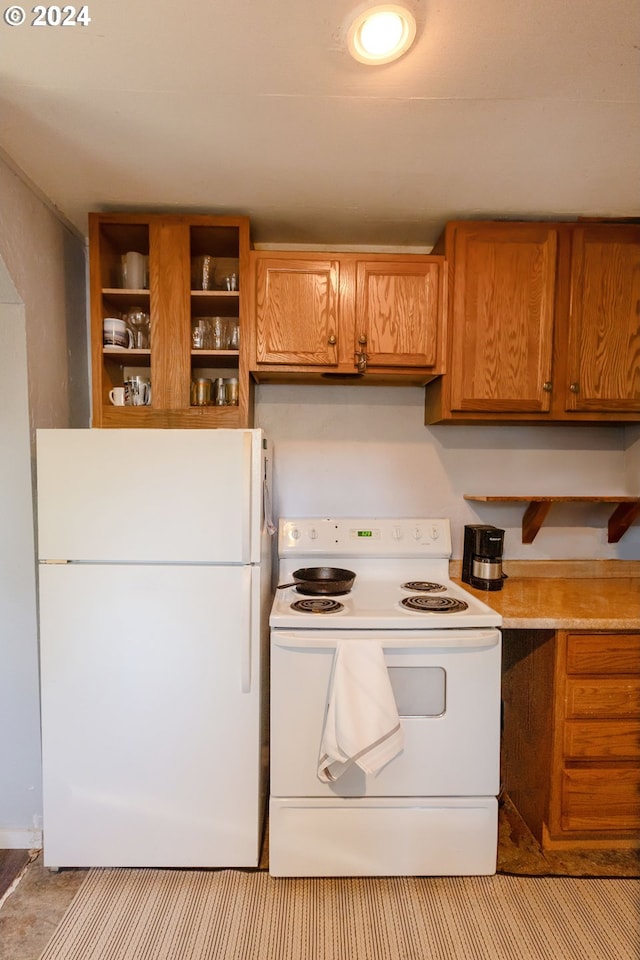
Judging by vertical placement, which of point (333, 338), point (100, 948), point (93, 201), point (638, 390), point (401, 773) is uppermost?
point (93, 201)

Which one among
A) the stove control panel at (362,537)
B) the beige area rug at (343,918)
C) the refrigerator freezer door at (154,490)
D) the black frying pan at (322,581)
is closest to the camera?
the beige area rug at (343,918)

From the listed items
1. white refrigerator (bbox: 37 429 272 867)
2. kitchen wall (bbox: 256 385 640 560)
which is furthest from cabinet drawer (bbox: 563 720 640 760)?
white refrigerator (bbox: 37 429 272 867)

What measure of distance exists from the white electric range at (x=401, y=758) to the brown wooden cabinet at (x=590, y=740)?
24 centimetres

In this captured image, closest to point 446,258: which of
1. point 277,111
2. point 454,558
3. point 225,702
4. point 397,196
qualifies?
point 397,196

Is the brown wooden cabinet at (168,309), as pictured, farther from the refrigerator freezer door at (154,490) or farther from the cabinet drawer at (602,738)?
the cabinet drawer at (602,738)

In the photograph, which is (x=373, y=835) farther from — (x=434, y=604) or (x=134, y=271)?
(x=134, y=271)

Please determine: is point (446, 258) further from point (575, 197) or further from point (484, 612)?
point (484, 612)

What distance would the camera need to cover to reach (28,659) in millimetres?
1658

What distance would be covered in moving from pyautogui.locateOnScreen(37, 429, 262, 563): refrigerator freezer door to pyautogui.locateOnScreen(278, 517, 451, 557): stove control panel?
0.59 metres

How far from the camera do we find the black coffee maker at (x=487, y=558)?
1.94 metres

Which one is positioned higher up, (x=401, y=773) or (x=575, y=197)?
(x=575, y=197)

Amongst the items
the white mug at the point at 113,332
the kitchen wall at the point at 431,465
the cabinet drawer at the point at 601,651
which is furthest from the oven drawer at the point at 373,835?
the white mug at the point at 113,332

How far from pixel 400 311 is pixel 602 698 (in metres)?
1.61

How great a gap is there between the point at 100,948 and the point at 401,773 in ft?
3.32
